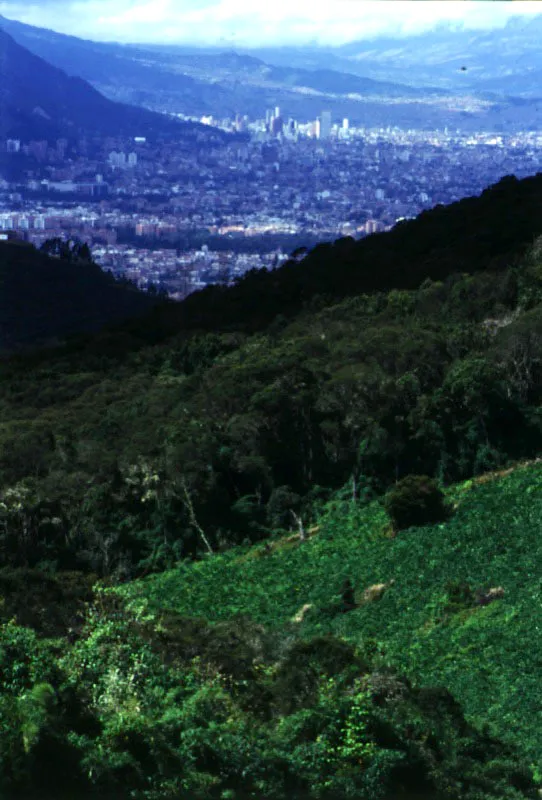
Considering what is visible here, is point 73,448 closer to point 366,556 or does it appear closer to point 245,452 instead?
point 245,452

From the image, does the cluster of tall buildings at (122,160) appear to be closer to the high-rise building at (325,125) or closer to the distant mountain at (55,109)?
the distant mountain at (55,109)

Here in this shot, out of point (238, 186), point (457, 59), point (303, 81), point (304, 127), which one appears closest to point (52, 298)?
point (238, 186)

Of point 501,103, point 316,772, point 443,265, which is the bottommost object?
point 316,772

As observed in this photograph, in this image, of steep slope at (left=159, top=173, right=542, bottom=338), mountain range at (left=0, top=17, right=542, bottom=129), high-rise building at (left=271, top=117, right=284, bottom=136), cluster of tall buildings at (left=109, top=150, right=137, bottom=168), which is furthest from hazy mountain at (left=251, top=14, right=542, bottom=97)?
steep slope at (left=159, top=173, right=542, bottom=338)

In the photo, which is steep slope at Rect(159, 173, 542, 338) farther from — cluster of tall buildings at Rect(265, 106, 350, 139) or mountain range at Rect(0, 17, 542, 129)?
cluster of tall buildings at Rect(265, 106, 350, 139)

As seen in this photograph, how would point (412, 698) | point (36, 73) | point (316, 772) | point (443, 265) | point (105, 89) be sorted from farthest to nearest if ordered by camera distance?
1. point (105, 89)
2. point (36, 73)
3. point (443, 265)
4. point (412, 698)
5. point (316, 772)

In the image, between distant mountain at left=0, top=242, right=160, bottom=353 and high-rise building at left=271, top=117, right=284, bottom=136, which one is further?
high-rise building at left=271, top=117, right=284, bottom=136

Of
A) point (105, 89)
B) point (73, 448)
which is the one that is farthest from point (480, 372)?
point (105, 89)
